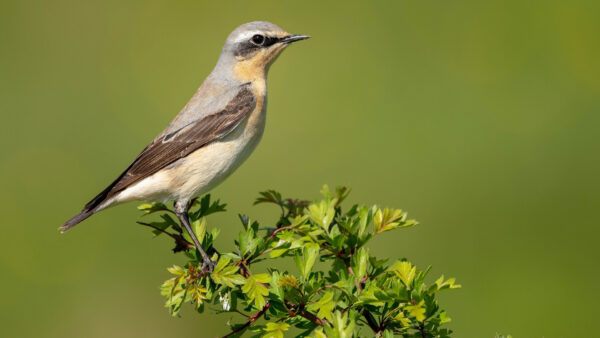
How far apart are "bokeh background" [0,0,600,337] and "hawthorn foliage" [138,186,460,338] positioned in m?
3.33

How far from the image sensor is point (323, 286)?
3.01 metres

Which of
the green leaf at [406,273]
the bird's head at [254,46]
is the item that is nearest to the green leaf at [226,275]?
the green leaf at [406,273]

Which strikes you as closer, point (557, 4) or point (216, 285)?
point (216, 285)

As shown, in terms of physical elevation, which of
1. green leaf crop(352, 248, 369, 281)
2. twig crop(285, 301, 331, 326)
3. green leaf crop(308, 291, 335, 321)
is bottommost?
twig crop(285, 301, 331, 326)

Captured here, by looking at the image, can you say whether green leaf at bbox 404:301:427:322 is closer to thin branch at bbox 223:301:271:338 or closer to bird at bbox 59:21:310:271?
thin branch at bbox 223:301:271:338

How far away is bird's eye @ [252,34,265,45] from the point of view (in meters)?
5.45

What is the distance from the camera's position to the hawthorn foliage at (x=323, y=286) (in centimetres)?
288

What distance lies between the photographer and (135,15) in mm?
10984

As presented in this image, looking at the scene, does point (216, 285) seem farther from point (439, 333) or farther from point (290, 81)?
point (290, 81)

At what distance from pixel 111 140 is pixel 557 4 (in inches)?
282

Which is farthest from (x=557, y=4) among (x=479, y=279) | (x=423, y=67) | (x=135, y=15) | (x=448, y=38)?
(x=135, y=15)

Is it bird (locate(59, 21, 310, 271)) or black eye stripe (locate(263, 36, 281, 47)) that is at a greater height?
black eye stripe (locate(263, 36, 281, 47))

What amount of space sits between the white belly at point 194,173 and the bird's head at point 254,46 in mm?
612

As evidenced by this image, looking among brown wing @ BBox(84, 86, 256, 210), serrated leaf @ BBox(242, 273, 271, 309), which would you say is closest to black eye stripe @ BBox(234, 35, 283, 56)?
brown wing @ BBox(84, 86, 256, 210)
